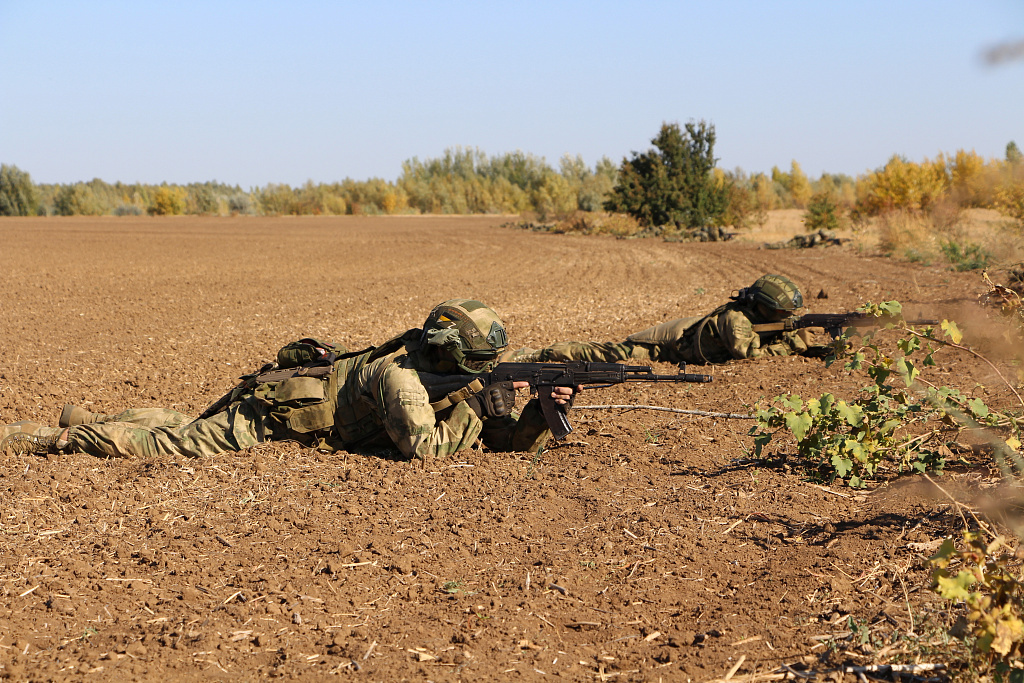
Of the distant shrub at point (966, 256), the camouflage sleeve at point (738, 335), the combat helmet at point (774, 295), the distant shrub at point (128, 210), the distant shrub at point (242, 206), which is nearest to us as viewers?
the combat helmet at point (774, 295)

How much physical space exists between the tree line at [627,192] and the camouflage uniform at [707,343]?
2.45 meters

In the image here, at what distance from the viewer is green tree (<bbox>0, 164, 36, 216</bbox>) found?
68188 millimetres

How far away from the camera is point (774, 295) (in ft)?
28.8

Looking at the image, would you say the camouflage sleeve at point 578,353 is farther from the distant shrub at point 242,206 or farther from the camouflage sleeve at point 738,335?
the distant shrub at point 242,206

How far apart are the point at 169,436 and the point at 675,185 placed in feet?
101

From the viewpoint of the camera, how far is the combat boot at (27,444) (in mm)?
5988

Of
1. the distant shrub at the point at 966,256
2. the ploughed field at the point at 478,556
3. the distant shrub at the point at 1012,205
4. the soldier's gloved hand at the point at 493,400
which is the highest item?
the distant shrub at the point at 1012,205

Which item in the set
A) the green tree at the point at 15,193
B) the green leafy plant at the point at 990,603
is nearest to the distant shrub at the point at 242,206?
the green tree at the point at 15,193

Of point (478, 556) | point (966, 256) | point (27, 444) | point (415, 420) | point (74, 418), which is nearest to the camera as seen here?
point (478, 556)

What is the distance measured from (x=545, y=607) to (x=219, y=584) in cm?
163

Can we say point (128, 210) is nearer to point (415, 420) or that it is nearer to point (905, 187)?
point (905, 187)

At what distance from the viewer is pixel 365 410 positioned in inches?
230

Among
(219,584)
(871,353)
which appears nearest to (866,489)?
(219,584)

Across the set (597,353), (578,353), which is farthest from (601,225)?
(578,353)
